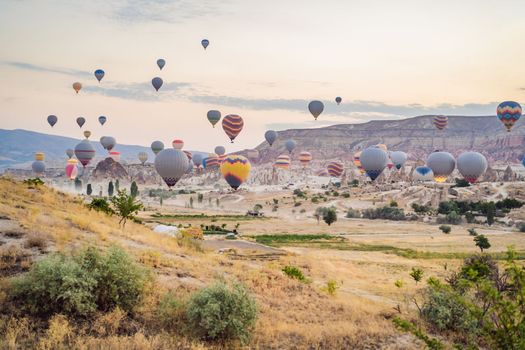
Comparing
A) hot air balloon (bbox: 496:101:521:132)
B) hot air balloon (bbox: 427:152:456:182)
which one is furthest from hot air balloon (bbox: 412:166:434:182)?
hot air balloon (bbox: 496:101:521:132)

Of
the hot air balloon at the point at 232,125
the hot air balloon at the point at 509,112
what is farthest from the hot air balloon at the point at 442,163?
the hot air balloon at the point at 232,125

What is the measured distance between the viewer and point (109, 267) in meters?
14.0

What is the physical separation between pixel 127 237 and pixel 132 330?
10.7 m

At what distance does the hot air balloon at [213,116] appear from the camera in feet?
444

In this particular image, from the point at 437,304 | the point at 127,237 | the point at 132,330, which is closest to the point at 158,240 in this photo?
the point at 127,237

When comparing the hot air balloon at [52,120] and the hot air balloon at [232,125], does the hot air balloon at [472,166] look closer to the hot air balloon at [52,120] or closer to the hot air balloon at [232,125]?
A: the hot air balloon at [232,125]

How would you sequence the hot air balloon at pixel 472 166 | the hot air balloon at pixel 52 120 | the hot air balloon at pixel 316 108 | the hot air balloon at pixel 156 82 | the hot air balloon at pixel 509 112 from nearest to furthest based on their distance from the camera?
the hot air balloon at pixel 472 166 → the hot air balloon at pixel 509 112 → the hot air balloon at pixel 156 82 → the hot air balloon at pixel 316 108 → the hot air balloon at pixel 52 120

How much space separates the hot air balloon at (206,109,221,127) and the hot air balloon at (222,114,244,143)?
40.2ft

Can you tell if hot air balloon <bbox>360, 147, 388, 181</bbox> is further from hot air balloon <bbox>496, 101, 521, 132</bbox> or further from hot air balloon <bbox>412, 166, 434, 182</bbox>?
hot air balloon <bbox>412, 166, 434, 182</bbox>

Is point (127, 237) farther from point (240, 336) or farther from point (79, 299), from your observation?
point (240, 336)

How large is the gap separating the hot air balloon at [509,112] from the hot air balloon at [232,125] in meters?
67.5

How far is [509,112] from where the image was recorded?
11794 cm

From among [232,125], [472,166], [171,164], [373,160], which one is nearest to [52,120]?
[232,125]

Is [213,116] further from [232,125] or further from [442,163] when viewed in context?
[442,163]
